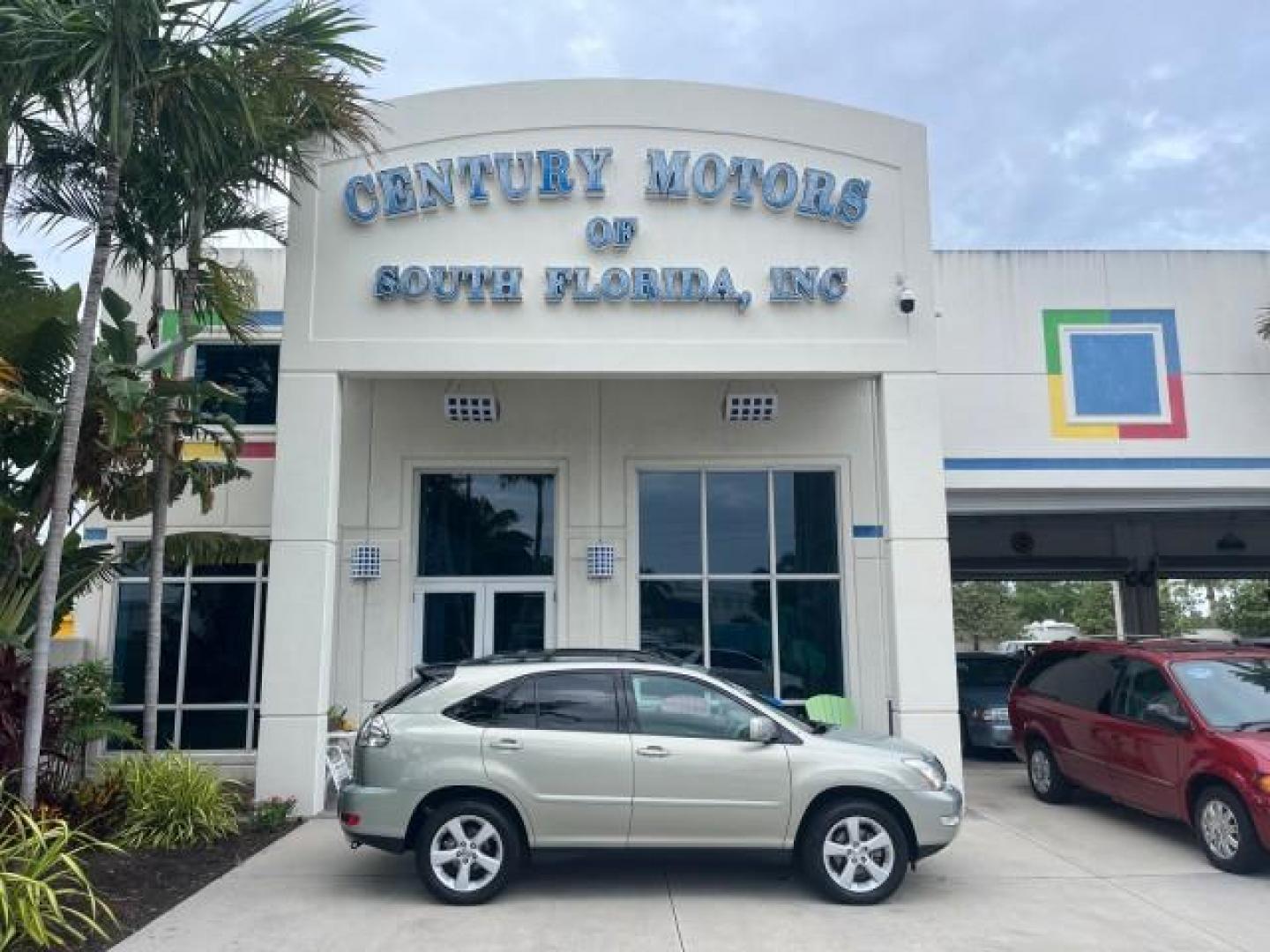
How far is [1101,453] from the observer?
1364 cm

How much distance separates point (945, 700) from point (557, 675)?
15.6 ft

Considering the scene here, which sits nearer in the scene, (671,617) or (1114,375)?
(671,617)

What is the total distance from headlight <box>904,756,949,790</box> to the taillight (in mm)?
3674

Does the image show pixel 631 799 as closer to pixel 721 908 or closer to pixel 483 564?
pixel 721 908

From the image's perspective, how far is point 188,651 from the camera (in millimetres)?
12570

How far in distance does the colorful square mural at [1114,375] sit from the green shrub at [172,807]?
37.1 ft

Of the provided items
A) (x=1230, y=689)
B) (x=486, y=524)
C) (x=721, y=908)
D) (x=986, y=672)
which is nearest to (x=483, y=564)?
(x=486, y=524)

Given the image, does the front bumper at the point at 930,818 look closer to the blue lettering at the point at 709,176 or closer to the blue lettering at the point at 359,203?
the blue lettering at the point at 709,176

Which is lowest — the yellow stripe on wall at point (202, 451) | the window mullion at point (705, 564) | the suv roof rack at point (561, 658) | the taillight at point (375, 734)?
the taillight at point (375, 734)

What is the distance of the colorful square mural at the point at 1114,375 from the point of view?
45.0ft

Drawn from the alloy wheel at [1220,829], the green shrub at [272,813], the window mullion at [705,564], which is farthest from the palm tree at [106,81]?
the alloy wheel at [1220,829]

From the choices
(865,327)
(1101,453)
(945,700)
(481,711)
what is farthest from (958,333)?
(481,711)

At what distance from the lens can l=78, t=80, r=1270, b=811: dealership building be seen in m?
10.4

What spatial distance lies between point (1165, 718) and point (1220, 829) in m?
1.02
